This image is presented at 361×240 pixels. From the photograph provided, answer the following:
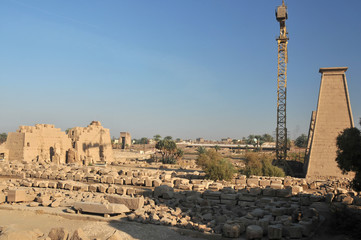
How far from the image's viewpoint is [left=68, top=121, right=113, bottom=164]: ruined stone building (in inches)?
1228

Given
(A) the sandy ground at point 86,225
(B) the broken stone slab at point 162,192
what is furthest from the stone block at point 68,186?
(B) the broken stone slab at point 162,192

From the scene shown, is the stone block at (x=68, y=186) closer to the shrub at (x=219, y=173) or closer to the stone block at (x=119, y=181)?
the stone block at (x=119, y=181)

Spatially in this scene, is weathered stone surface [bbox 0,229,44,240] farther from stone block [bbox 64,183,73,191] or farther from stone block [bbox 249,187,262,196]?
stone block [bbox 249,187,262,196]

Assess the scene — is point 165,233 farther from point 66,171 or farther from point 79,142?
point 79,142

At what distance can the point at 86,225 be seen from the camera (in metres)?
9.21

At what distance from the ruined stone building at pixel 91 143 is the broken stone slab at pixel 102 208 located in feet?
67.5

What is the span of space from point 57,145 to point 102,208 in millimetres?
21129

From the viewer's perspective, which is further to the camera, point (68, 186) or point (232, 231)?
point (68, 186)

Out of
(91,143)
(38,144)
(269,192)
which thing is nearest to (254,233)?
(269,192)

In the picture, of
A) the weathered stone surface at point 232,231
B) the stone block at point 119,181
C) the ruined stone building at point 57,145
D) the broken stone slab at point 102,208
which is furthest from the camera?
the ruined stone building at point 57,145

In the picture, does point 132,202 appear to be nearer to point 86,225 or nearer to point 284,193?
point 86,225

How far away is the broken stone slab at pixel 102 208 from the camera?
987 cm

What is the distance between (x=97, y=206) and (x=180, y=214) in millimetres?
2857

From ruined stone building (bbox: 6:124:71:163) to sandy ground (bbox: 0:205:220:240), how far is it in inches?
678
